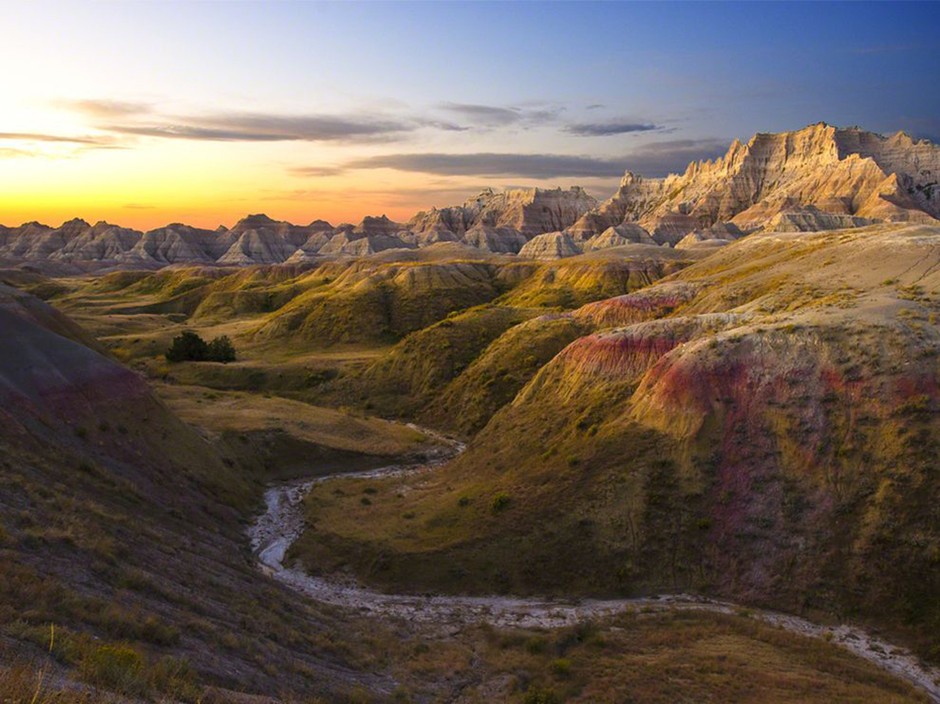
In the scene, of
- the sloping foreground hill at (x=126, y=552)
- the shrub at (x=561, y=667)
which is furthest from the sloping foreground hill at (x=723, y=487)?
the sloping foreground hill at (x=126, y=552)

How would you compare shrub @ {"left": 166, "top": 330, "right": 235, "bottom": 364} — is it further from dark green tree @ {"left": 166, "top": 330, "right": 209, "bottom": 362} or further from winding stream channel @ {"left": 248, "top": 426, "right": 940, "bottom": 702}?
winding stream channel @ {"left": 248, "top": 426, "right": 940, "bottom": 702}

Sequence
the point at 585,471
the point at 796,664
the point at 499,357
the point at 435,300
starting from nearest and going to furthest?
the point at 796,664
the point at 585,471
the point at 499,357
the point at 435,300

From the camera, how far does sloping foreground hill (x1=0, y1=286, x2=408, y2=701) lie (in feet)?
44.3

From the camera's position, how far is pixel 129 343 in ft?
298

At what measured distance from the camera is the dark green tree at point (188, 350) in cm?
7906

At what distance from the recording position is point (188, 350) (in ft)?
261

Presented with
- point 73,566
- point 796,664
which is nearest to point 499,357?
point 796,664

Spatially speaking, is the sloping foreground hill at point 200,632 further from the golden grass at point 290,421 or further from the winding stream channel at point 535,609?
the golden grass at point 290,421

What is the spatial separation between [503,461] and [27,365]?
28246mm

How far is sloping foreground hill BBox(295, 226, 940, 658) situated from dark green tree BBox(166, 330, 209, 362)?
150ft

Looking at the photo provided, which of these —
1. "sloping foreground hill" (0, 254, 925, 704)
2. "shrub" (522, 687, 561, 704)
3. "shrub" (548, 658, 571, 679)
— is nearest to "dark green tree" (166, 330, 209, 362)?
"sloping foreground hill" (0, 254, 925, 704)

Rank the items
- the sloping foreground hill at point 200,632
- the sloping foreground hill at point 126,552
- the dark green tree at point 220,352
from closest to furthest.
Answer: the sloping foreground hill at point 200,632 < the sloping foreground hill at point 126,552 < the dark green tree at point 220,352

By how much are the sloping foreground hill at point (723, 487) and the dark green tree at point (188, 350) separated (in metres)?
45.6

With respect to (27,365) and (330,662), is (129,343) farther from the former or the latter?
(330,662)
